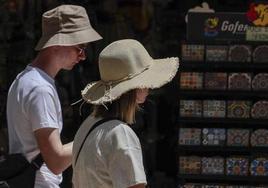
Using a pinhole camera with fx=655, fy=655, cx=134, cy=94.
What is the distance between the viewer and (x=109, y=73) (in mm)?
2273

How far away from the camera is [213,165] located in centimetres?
500

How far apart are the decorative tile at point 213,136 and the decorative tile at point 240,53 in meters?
0.55

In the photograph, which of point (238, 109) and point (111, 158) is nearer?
point (111, 158)

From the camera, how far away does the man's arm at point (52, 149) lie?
8.73ft

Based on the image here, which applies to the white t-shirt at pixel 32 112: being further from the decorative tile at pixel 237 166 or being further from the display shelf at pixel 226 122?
the decorative tile at pixel 237 166

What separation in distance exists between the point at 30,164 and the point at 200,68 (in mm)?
2453

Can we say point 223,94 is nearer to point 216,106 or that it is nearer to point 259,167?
point 216,106

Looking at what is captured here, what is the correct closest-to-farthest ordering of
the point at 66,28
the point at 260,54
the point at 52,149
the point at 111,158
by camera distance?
the point at 111,158 → the point at 52,149 → the point at 66,28 → the point at 260,54

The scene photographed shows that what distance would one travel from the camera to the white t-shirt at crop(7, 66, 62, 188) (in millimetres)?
2680

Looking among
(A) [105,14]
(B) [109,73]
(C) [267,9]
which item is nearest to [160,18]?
(A) [105,14]

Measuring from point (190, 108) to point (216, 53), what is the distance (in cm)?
46

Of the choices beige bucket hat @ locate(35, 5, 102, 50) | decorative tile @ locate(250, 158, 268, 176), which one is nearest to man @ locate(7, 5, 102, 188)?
beige bucket hat @ locate(35, 5, 102, 50)

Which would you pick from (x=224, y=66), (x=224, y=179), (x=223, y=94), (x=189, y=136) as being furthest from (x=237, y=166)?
(x=224, y=66)

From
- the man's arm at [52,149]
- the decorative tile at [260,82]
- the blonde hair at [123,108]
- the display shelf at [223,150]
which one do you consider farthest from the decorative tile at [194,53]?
the blonde hair at [123,108]
